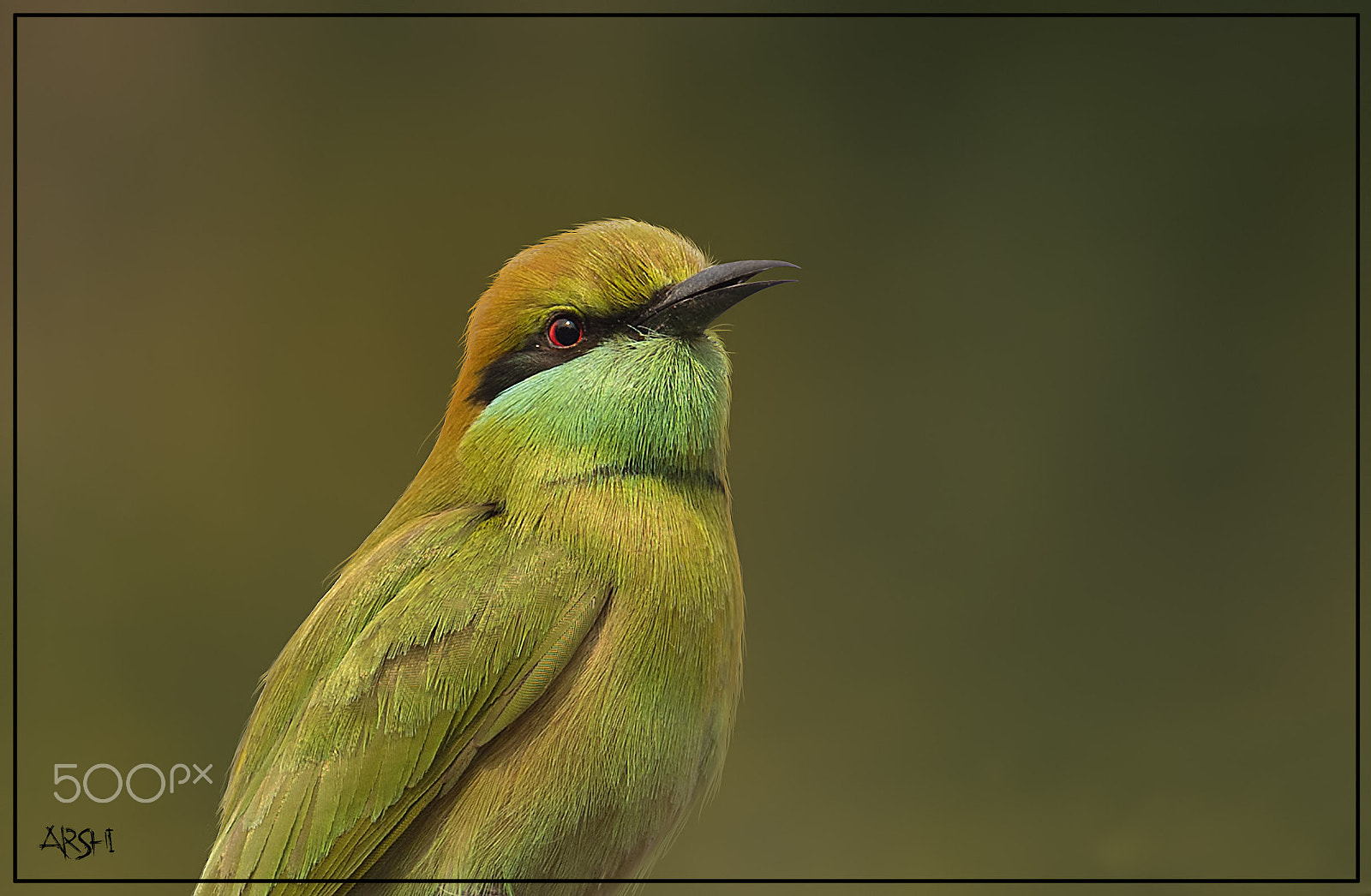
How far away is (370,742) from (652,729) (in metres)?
0.30

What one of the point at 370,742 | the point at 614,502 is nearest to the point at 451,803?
the point at 370,742

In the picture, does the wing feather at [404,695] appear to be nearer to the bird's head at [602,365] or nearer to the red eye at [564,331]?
the bird's head at [602,365]

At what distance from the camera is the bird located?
1.14 metres

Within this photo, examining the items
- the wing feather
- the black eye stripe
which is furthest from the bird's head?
the wing feather

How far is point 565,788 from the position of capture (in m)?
1.13

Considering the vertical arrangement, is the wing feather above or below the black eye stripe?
below

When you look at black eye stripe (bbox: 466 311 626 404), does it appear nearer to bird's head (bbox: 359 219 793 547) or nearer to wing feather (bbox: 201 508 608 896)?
→ bird's head (bbox: 359 219 793 547)

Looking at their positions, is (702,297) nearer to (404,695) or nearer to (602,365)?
(602,365)

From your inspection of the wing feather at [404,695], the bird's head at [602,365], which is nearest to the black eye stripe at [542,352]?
the bird's head at [602,365]

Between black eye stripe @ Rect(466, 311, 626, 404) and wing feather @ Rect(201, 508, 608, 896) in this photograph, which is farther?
black eye stripe @ Rect(466, 311, 626, 404)

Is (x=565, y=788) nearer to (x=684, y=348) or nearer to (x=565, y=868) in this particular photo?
(x=565, y=868)

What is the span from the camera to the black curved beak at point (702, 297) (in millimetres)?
1219

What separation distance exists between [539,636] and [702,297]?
41 centimetres

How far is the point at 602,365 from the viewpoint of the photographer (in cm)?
125
